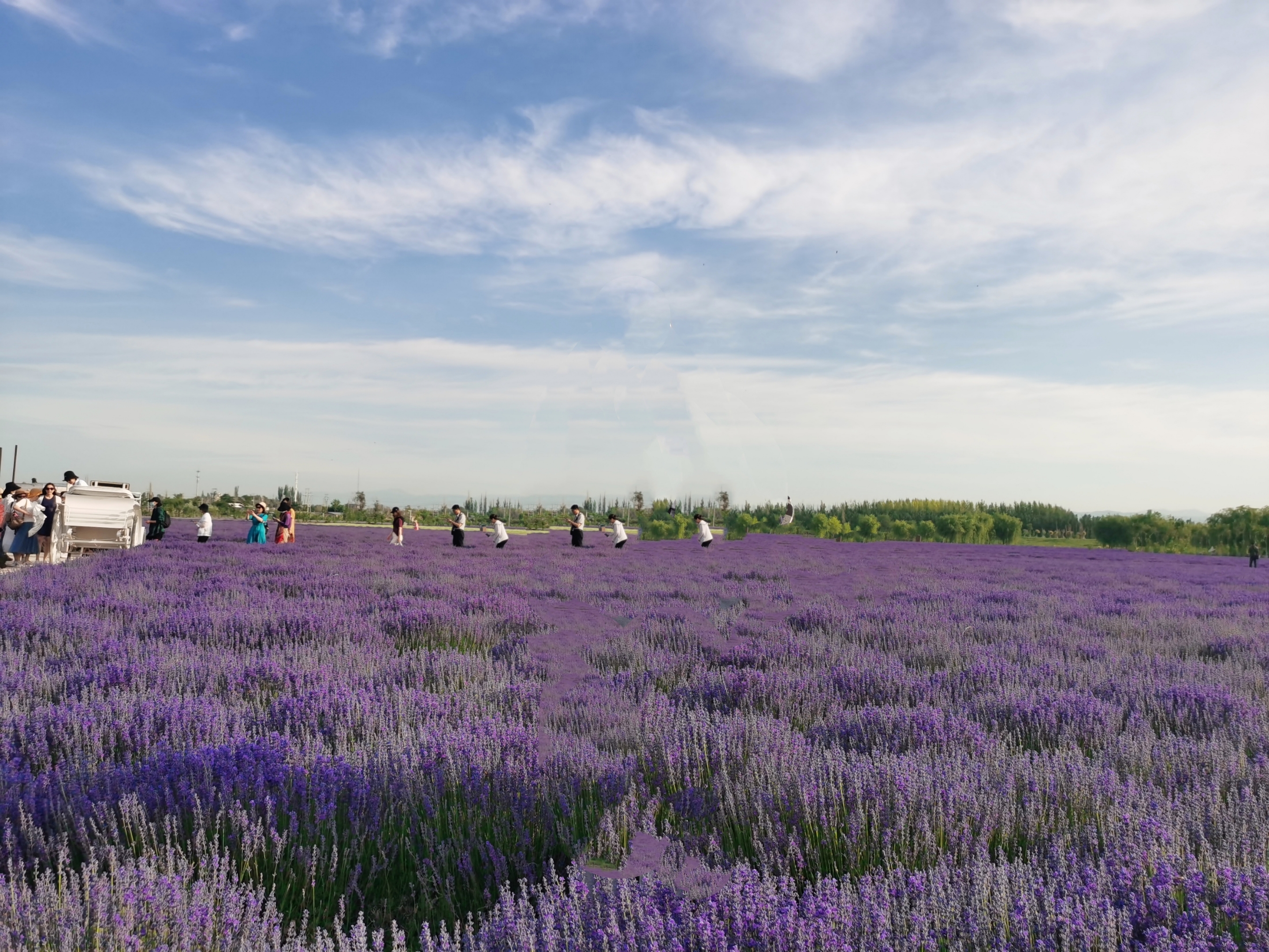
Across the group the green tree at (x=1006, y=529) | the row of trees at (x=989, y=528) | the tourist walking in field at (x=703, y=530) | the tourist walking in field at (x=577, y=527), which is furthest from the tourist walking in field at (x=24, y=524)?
the green tree at (x=1006, y=529)

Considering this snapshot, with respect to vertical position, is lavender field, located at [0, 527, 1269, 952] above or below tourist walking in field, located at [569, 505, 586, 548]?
below

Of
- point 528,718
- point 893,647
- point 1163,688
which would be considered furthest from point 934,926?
point 893,647

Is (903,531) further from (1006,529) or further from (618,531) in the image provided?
(618,531)

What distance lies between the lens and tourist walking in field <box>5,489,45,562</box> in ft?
46.0

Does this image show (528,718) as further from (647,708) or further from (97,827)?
(97,827)

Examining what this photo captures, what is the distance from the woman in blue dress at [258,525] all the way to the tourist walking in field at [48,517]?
4.35 m

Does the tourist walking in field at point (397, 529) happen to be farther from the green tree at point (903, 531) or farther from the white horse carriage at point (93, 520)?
the green tree at point (903, 531)

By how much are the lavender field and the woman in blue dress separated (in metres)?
12.2

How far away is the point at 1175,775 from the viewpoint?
3266 millimetres

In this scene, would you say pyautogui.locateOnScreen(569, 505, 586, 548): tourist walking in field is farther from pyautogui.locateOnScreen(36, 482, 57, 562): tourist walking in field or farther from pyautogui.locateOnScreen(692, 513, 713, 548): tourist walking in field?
pyautogui.locateOnScreen(36, 482, 57, 562): tourist walking in field

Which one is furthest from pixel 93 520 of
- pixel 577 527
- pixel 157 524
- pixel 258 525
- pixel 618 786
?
pixel 618 786

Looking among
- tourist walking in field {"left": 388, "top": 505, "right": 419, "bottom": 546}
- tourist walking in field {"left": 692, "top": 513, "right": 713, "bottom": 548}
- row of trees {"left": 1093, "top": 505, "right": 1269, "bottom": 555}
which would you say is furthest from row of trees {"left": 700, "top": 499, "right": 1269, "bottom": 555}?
tourist walking in field {"left": 388, "top": 505, "right": 419, "bottom": 546}

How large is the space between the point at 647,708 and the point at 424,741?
1.27 metres

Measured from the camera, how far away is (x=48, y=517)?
1421 cm
